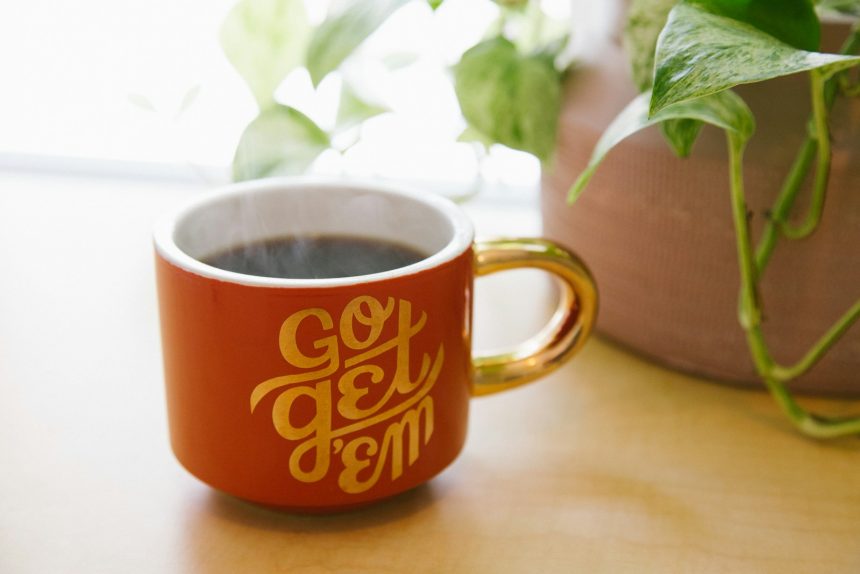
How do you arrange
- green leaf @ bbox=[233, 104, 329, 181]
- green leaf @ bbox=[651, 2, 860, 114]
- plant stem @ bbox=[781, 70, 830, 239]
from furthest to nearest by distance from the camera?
green leaf @ bbox=[233, 104, 329, 181] < plant stem @ bbox=[781, 70, 830, 239] < green leaf @ bbox=[651, 2, 860, 114]

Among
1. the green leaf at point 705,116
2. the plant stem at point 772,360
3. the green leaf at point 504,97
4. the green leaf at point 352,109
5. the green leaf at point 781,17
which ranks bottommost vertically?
the plant stem at point 772,360

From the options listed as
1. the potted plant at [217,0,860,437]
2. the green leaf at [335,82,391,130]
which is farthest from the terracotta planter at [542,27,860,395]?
the green leaf at [335,82,391,130]

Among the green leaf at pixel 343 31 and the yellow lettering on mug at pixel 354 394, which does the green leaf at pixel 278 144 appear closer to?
the green leaf at pixel 343 31

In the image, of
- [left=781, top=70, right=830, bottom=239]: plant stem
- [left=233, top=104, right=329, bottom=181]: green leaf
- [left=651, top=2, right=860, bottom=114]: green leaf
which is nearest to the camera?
[left=651, top=2, right=860, bottom=114]: green leaf

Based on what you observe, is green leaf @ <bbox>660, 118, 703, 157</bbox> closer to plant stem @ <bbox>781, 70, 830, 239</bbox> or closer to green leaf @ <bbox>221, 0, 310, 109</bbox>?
plant stem @ <bbox>781, 70, 830, 239</bbox>

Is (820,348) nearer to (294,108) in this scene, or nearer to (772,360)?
(772,360)

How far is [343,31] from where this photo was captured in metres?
0.45

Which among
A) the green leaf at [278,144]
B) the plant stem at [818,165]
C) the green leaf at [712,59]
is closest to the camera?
the green leaf at [712,59]

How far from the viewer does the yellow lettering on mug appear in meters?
0.37

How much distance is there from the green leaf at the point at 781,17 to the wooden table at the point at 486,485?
19 centimetres

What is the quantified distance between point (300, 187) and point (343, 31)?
0.07 metres

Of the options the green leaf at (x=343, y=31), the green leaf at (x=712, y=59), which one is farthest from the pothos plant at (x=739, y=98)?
the green leaf at (x=343, y=31)

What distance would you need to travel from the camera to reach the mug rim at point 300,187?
0.37 m

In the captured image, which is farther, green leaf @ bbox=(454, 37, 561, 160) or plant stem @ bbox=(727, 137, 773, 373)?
green leaf @ bbox=(454, 37, 561, 160)
